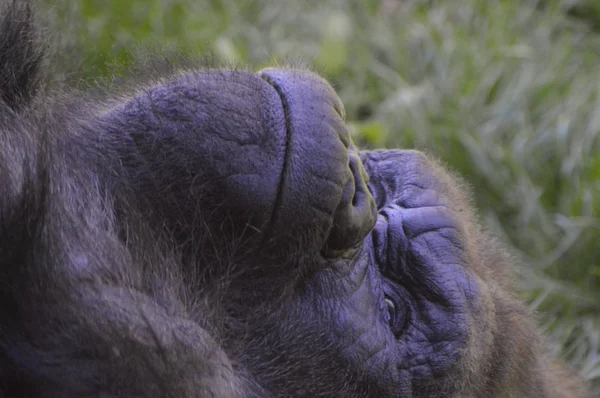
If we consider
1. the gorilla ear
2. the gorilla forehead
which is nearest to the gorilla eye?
the gorilla ear

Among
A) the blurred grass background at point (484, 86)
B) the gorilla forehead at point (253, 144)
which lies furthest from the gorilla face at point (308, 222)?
the blurred grass background at point (484, 86)

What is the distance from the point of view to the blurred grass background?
3627 mm

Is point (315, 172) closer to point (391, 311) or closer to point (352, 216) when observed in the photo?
point (352, 216)

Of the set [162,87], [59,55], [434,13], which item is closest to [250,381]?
[162,87]

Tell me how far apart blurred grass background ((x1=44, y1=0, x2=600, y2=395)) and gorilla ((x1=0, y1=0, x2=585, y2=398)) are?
1.48 m

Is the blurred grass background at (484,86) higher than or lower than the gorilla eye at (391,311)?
lower

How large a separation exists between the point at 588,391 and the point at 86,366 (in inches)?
82.1

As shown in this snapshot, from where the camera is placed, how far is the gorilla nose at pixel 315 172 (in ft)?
5.24

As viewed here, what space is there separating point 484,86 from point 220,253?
2.94 m

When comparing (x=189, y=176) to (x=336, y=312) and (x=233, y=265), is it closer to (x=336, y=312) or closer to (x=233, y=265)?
(x=233, y=265)

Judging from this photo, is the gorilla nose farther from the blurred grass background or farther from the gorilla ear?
the blurred grass background

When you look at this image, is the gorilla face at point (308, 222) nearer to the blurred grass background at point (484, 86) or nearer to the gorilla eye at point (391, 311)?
the gorilla eye at point (391, 311)

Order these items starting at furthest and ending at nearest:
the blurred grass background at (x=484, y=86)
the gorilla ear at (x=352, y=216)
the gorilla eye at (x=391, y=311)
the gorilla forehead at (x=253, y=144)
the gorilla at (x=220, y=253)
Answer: the blurred grass background at (x=484, y=86), the gorilla eye at (x=391, y=311), the gorilla ear at (x=352, y=216), the gorilla forehead at (x=253, y=144), the gorilla at (x=220, y=253)

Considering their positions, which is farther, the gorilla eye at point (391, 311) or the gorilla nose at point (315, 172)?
the gorilla eye at point (391, 311)
